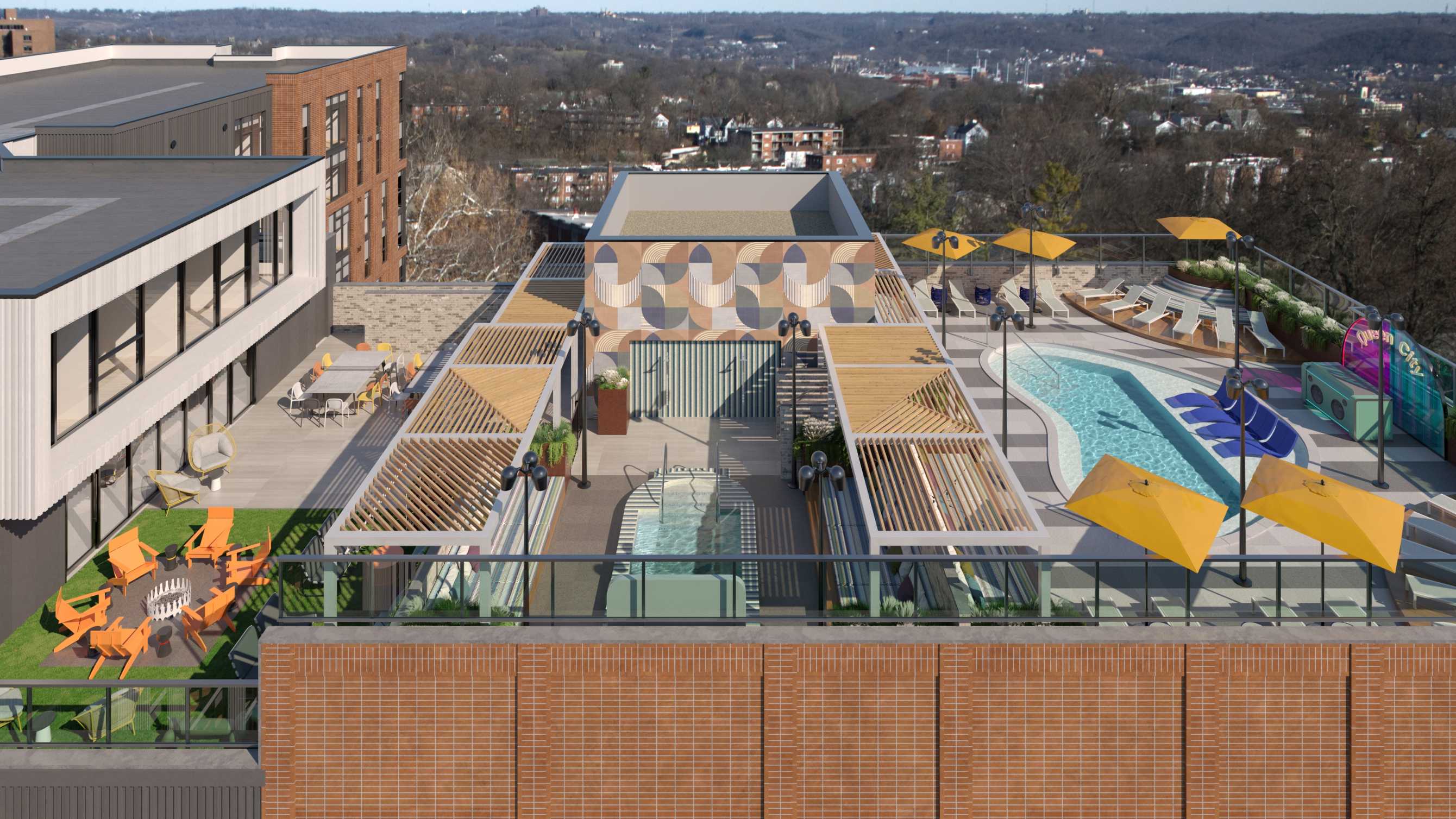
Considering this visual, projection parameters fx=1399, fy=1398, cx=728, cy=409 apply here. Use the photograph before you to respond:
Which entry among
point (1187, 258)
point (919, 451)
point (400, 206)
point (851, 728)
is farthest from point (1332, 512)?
point (400, 206)

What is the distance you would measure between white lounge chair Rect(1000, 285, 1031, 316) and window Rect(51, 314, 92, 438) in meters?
19.5

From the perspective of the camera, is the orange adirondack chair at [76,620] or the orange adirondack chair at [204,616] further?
the orange adirondack chair at [204,616]

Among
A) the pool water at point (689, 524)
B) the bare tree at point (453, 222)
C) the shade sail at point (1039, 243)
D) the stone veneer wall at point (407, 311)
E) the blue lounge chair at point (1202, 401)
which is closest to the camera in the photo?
the pool water at point (689, 524)

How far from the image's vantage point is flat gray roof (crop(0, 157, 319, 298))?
17812 millimetres

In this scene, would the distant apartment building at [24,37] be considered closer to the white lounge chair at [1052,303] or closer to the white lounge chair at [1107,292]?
the white lounge chair at [1052,303]

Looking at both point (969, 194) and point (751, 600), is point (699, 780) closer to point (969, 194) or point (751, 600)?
point (751, 600)

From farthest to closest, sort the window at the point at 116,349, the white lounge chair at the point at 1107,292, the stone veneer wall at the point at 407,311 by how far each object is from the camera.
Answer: the stone veneer wall at the point at 407,311 < the white lounge chair at the point at 1107,292 < the window at the point at 116,349

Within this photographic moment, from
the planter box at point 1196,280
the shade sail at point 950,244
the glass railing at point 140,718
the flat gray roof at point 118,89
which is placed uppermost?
the flat gray roof at point 118,89

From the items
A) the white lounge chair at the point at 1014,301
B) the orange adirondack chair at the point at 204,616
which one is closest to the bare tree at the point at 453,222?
the white lounge chair at the point at 1014,301

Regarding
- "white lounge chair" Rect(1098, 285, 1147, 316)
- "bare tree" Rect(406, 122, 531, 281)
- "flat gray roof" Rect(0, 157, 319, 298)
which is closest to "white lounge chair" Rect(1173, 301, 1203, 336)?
"white lounge chair" Rect(1098, 285, 1147, 316)

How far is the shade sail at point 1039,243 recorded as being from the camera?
30.9 meters

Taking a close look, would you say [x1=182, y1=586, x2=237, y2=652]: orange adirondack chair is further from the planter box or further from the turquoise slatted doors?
the planter box

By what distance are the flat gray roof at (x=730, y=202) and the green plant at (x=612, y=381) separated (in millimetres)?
6050

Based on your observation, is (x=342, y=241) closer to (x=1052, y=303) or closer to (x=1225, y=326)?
(x=1052, y=303)
